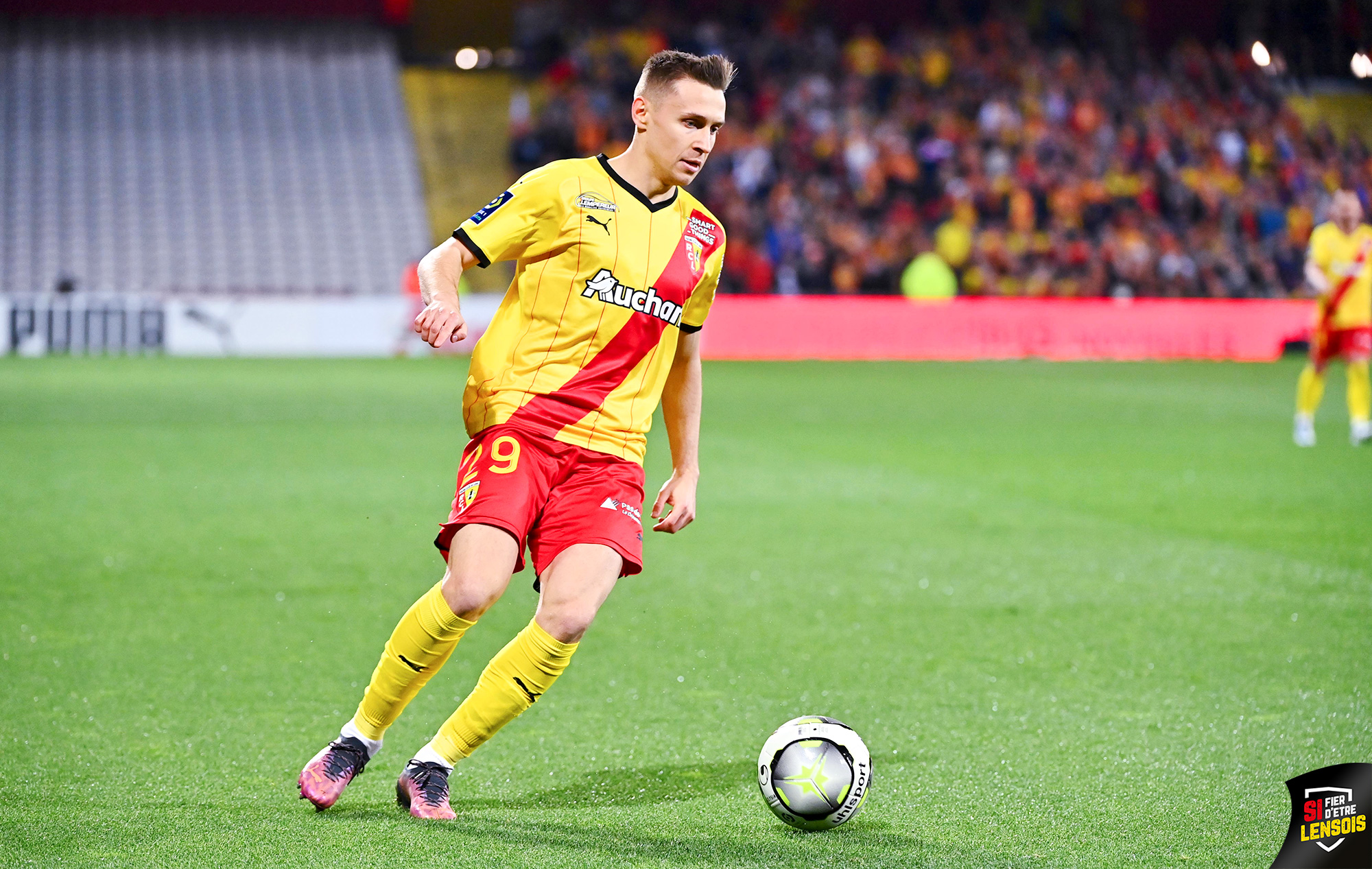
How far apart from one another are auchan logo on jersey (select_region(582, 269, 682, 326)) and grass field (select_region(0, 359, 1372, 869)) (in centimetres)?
128

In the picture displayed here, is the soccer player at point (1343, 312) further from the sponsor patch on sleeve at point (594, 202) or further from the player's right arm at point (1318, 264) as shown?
the sponsor patch on sleeve at point (594, 202)

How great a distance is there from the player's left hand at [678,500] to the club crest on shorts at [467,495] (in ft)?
1.81

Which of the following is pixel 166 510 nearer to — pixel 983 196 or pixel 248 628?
pixel 248 628

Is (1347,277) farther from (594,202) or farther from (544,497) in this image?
(544,497)

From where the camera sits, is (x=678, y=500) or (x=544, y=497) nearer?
(x=544, y=497)

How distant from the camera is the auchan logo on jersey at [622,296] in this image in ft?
13.2

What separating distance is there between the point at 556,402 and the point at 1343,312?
430 inches

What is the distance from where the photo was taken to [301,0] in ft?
99.2

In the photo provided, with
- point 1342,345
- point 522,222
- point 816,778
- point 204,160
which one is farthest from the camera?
point 204,160

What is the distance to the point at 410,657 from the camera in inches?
153

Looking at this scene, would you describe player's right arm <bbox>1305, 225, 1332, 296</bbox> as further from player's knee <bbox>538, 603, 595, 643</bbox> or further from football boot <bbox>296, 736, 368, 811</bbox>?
football boot <bbox>296, 736, 368, 811</bbox>

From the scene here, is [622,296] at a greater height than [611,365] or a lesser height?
greater

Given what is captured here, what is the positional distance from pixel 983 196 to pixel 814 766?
77.1 ft

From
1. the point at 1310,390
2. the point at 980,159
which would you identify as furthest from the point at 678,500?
the point at 980,159
